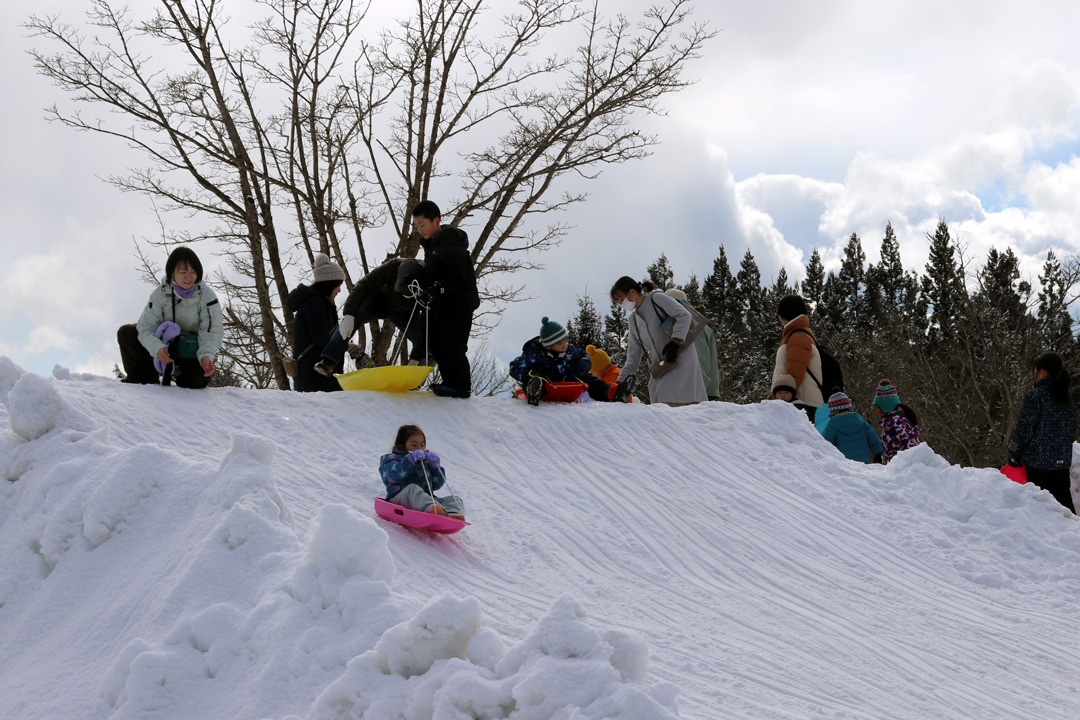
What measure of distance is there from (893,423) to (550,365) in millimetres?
3638

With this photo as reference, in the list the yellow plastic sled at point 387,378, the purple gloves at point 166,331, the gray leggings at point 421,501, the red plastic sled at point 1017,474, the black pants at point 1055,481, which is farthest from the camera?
Answer: the yellow plastic sled at point 387,378

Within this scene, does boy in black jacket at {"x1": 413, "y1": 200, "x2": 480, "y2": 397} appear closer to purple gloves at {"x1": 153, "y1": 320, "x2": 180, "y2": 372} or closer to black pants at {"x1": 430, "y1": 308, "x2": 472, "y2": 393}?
black pants at {"x1": 430, "y1": 308, "x2": 472, "y2": 393}

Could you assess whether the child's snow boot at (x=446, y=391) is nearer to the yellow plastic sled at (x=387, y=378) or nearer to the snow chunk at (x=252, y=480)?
the yellow plastic sled at (x=387, y=378)

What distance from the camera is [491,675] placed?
248 cm

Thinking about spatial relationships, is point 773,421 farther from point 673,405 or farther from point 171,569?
point 171,569

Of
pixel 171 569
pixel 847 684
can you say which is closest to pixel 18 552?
pixel 171 569

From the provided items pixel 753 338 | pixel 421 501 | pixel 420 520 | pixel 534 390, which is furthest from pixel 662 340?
pixel 753 338

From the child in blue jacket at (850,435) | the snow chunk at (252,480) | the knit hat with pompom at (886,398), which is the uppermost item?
the knit hat with pompom at (886,398)

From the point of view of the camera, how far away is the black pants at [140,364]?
7.20 m

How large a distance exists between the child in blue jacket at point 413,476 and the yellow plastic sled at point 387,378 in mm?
2462

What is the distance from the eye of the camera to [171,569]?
356 centimetres

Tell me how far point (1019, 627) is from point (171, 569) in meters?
4.88

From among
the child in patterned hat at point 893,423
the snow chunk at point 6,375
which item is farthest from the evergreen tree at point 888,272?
the snow chunk at point 6,375

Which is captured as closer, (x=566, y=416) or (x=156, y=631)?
(x=156, y=631)
